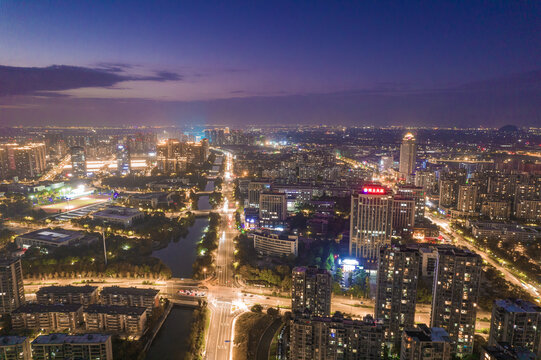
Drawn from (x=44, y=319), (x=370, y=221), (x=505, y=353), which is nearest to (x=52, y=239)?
(x=44, y=319)

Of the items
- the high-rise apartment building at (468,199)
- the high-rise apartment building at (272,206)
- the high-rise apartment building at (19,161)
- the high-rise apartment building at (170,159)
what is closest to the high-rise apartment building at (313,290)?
the high-rise apartment building at (272,206)

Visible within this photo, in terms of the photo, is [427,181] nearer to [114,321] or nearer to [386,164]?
[386,164]

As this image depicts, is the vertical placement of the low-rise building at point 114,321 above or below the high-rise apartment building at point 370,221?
below

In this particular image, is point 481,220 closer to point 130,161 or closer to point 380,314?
point 380,314

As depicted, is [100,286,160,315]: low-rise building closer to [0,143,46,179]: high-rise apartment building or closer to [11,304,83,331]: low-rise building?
[11,304,83,331]: low-rise building

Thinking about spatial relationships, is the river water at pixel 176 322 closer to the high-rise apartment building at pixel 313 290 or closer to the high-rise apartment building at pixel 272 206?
the high-rise apartment building at pixel 313 290

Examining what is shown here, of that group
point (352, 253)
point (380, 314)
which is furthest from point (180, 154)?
point (380, 314)
